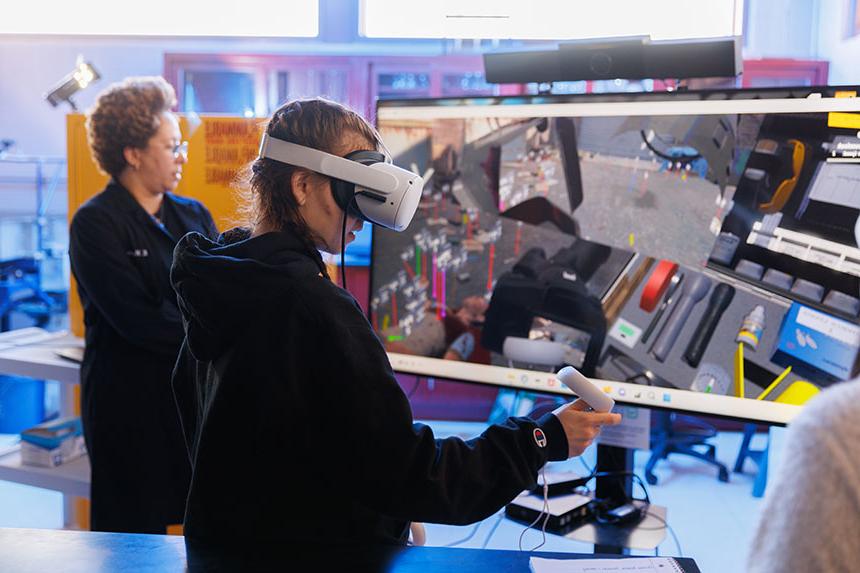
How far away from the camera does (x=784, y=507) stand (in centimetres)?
61

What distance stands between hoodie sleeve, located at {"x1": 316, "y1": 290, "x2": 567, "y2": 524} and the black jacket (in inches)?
54.1

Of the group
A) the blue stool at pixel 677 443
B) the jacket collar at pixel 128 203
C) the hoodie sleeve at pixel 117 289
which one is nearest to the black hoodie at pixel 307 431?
the hoodie sleeve at pixel 117 289

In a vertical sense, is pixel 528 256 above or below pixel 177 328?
above

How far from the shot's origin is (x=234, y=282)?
1.17 m

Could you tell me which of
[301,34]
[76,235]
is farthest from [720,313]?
[301,34]

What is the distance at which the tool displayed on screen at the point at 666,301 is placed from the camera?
1837 millimetres

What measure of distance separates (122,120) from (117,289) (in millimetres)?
531

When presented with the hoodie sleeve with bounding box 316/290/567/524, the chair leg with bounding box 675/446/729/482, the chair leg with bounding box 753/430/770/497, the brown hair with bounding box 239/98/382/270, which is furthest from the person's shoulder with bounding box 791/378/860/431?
the chair leg with bounding box 675/446/729/482

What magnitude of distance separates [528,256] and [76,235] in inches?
52.8

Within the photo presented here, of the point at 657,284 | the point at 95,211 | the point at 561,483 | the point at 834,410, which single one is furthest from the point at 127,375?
the point at 834,410

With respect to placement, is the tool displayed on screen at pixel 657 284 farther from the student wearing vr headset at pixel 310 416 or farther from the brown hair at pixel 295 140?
the brown hair at pixel 295 140

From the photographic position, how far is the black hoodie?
3.67 feet

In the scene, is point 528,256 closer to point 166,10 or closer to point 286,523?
point 286,523

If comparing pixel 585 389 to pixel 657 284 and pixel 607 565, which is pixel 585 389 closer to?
pixel 607 565
